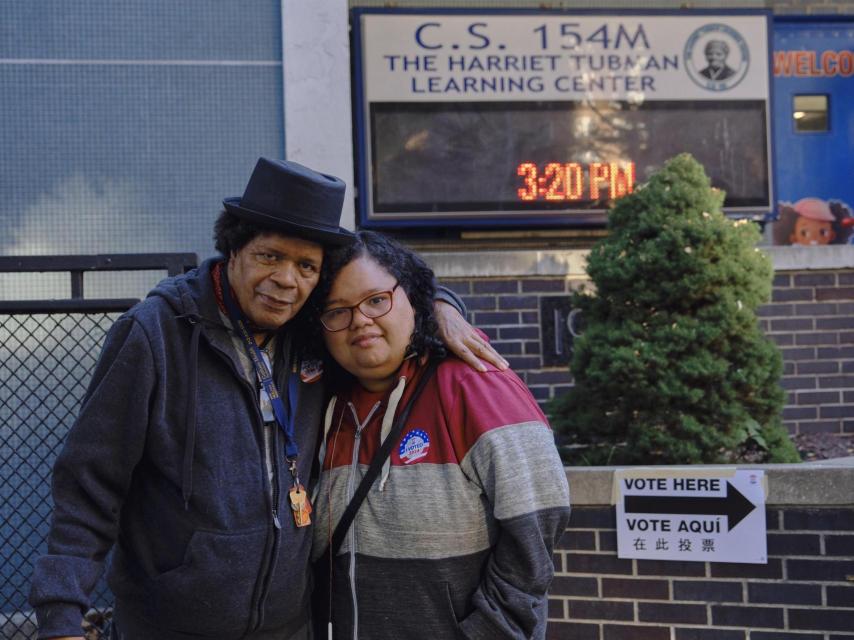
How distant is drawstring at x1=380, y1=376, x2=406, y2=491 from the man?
20 cm

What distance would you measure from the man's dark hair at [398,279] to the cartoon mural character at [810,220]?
20.1 ft

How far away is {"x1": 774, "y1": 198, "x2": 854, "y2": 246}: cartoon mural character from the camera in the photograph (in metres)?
7.77

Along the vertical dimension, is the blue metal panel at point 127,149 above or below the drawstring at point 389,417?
above

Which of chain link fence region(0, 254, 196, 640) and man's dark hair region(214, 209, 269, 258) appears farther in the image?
chain link fence region(0, 254, 196, 640)

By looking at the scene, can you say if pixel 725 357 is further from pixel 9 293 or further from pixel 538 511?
pixel 9 293

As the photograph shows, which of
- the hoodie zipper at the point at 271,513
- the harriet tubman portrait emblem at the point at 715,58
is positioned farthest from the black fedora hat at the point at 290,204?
the harriet tubman portrait emblem at the point at 715,58

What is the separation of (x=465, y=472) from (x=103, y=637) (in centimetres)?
207

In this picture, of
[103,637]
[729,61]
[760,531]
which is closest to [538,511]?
[760,531]

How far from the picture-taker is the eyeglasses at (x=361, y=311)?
235 centimetres

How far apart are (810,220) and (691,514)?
501 cm

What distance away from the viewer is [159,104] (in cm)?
612

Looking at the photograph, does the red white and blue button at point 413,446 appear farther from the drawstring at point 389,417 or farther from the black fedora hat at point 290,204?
the black fedora hat at point 290,204

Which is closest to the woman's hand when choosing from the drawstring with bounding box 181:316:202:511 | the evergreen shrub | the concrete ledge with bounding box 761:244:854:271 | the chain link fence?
the drawstring with bounding box 181:316:202:511

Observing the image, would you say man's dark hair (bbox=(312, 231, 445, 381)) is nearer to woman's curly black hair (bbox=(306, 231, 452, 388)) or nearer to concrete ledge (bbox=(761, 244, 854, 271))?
woman's curly black hair (bbox=(306, 231, 452, 388))
